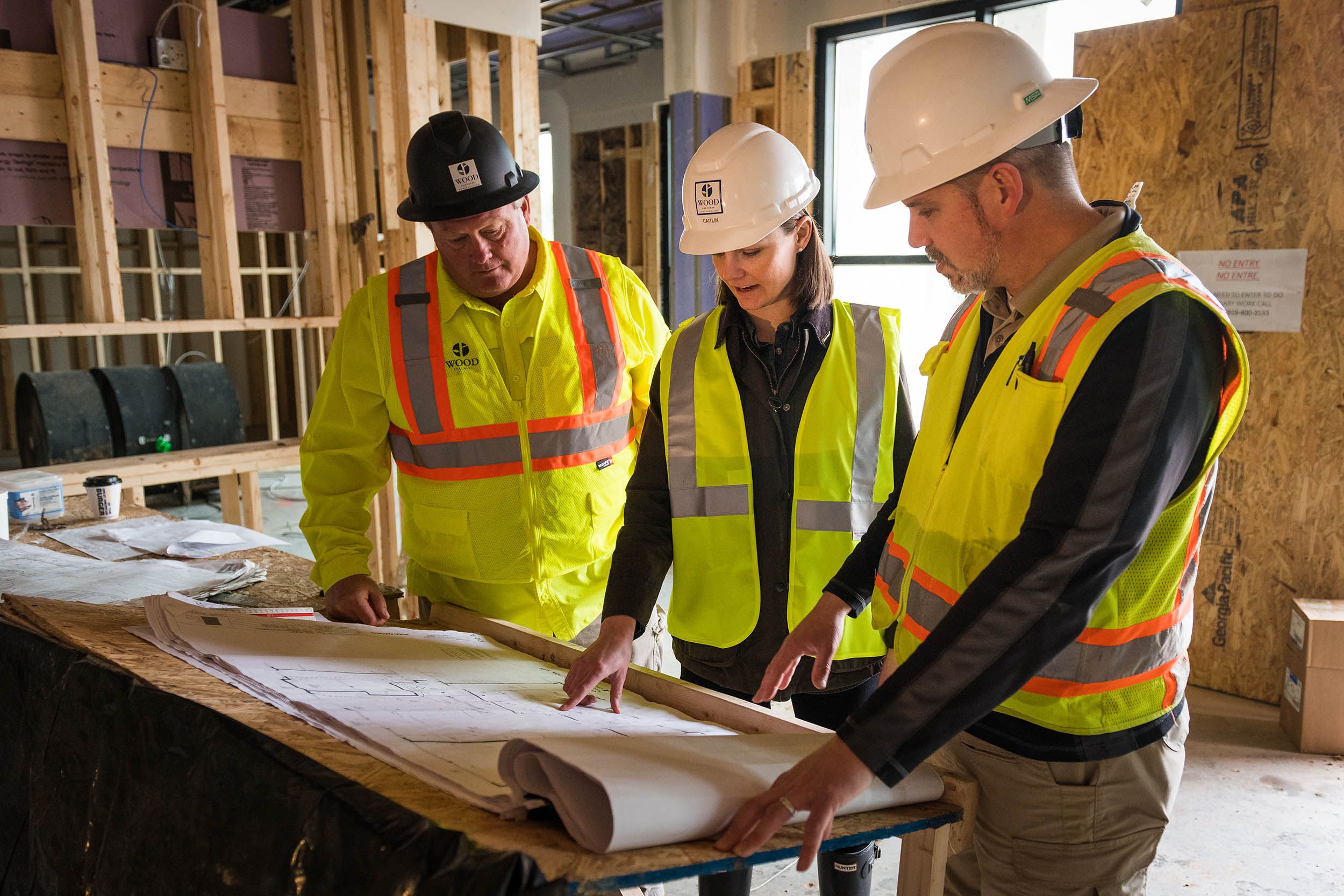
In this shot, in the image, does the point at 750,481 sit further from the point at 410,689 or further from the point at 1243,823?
the point at 1243,823

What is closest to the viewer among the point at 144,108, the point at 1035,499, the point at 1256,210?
the point at 1035,499

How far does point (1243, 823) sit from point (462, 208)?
3.02m

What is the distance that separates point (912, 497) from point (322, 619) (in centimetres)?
111

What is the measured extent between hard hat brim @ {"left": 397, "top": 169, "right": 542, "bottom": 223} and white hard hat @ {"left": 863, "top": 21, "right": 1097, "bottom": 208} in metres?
0.96

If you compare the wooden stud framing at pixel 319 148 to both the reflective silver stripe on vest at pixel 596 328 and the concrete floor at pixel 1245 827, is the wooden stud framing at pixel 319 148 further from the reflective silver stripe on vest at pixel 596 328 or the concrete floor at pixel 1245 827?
the concrete floor at pixel 1245 827

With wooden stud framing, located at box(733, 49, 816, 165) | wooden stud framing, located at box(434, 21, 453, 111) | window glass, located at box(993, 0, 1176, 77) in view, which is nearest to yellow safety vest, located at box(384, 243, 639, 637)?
wooden stud framing, located at box(434, 21, 453, 111)

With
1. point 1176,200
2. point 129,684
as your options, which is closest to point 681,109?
point 1176,200

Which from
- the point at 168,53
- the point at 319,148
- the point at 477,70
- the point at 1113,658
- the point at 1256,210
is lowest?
the point at 1113,658

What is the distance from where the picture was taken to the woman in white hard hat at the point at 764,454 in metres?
1.80

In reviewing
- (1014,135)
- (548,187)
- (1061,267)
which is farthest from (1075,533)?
(548,187)

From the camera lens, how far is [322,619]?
5.85ft

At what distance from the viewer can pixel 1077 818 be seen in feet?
3.87

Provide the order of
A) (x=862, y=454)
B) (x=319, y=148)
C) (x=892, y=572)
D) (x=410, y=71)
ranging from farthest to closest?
(x=319, y=148), (x=410, y=71), (x=862, y=454), (x=892, y=572)

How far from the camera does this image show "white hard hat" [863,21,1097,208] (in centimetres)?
122
